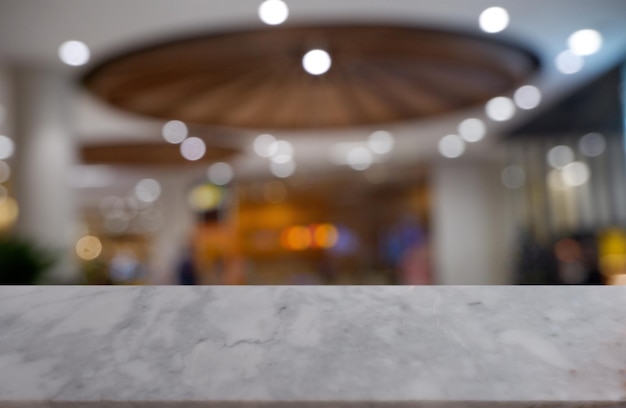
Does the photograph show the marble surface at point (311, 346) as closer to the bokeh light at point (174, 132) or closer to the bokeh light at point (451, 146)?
the bokeh light at point (174, 132)

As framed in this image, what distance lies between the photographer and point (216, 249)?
52.4 ft

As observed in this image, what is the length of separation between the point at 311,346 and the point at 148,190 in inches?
758

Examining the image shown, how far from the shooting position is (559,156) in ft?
49.3

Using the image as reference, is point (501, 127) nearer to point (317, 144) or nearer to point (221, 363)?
point (317, 144)

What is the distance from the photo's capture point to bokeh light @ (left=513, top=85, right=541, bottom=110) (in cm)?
1043

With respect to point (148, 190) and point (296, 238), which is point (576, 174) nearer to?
point (296, 238)

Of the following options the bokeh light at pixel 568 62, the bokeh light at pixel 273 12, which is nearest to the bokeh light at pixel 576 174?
the bokeh light at pixel 568 62

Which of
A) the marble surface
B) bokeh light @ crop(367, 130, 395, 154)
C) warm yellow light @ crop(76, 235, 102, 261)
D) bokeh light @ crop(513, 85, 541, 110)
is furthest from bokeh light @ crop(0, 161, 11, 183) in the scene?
the marble surface

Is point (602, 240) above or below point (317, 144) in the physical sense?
below

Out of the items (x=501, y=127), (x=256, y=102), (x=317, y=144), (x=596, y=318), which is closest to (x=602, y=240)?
(x=501, y=127)

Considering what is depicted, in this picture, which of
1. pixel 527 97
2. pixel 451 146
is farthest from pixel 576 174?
pixel 527 97

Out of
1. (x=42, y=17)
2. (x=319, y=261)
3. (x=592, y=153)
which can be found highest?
(x=42, y=17)

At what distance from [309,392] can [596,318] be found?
812mm

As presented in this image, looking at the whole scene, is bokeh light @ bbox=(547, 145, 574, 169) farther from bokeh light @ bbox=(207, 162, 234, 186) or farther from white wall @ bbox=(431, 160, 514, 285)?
bokeh light @ bbox=(207, 162, 234, 186)
